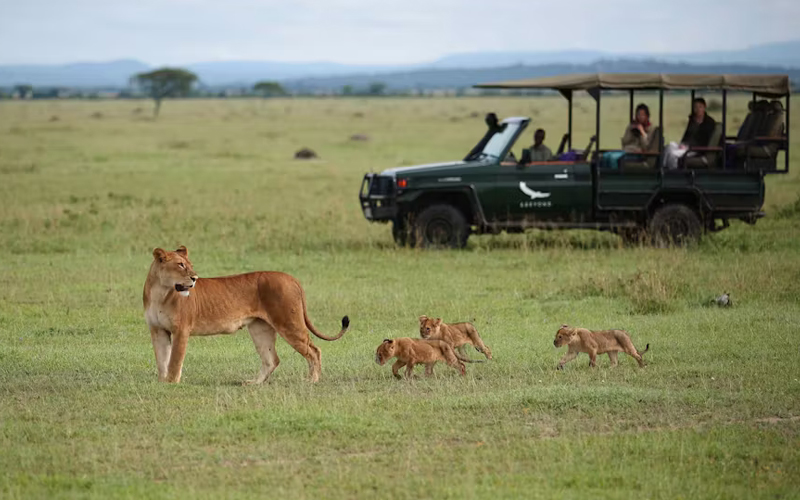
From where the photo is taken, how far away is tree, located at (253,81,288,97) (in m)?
133

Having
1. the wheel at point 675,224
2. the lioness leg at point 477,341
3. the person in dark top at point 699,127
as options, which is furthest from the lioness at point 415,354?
the person in dark top at point 699,127

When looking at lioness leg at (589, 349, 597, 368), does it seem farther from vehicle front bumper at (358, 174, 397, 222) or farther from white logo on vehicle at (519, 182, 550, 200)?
vehicle front bumper at (358, 174, 397, 222)

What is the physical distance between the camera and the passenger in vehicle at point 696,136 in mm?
16234

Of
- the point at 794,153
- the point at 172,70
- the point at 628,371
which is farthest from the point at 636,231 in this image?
the point at 172,70

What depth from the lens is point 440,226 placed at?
1661 centimetres

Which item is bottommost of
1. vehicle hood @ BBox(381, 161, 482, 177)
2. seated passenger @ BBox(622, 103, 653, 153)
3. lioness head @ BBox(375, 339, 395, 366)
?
lioness head @ BBox(375, 339, 395, 366)

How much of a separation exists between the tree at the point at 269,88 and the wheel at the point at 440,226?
11740cm

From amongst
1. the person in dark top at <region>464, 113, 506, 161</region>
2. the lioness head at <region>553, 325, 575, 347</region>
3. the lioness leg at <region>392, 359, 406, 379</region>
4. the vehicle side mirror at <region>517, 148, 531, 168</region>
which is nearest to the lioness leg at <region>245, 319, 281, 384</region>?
the lioness leg at <region>392, 359, 406, 379</region>

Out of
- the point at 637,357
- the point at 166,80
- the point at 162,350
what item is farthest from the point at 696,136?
the point at 166,80

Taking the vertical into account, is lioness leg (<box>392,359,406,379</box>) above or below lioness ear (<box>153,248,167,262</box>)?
below

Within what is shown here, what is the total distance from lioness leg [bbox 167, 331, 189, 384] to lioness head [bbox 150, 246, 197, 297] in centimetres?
35

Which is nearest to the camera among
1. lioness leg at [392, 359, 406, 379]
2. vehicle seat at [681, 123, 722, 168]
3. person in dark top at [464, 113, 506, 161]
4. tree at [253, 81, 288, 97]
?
lioness leg at [392, 359, 406, 379]

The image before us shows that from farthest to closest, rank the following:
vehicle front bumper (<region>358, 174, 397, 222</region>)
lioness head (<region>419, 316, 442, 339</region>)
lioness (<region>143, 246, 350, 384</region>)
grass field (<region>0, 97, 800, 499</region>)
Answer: vehicle front bumper (<region>358, 174, 397, 222</region>) → lioness head (<region>419, 316, 442, 339</region>) → lioness (<region>143, 246, 350, 384</region>) → grass field (<region>0, 97, 800, 499</region>)

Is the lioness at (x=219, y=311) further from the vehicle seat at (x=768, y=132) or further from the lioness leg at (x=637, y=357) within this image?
the vehicle seat at (x=768, y=132)
